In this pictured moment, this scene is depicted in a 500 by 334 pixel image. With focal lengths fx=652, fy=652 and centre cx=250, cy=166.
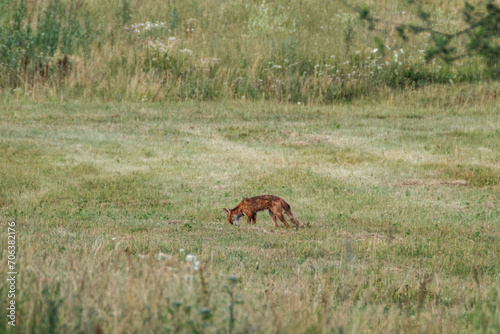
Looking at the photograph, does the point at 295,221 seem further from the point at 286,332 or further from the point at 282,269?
the point at 286,332

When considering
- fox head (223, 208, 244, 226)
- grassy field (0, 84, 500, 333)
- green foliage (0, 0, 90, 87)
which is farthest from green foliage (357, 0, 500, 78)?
green foliage (0, 0, 90, 87)

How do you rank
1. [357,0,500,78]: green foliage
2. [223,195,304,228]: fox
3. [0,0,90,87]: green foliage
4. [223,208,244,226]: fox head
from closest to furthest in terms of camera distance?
[357,0,500,78]: green foliage, [223,195,304,228]: fox, [223,208,244,226]: fox head, [0,0,90,87]: green foliage

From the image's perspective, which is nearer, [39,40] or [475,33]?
[475,33]

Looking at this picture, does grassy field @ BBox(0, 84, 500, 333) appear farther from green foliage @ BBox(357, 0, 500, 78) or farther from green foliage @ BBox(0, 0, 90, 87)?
green foliage @ BBox(357, 0, 500, 78)

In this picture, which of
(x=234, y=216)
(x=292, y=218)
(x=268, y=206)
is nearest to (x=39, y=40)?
(x=234, y=216)

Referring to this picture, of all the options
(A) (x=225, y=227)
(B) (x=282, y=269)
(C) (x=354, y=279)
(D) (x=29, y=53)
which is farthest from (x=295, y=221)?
(D) (x=29, y=53)

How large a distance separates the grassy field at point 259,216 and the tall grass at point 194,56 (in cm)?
131

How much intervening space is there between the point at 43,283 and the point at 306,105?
19.6m

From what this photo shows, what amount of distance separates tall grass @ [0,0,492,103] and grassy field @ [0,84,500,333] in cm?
131

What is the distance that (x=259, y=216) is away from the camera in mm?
11250

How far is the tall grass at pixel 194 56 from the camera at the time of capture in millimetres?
23953

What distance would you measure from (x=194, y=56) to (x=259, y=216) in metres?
15.0

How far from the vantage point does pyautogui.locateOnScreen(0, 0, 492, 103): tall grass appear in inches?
943

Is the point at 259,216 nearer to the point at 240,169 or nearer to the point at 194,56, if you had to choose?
the point at 240,169
